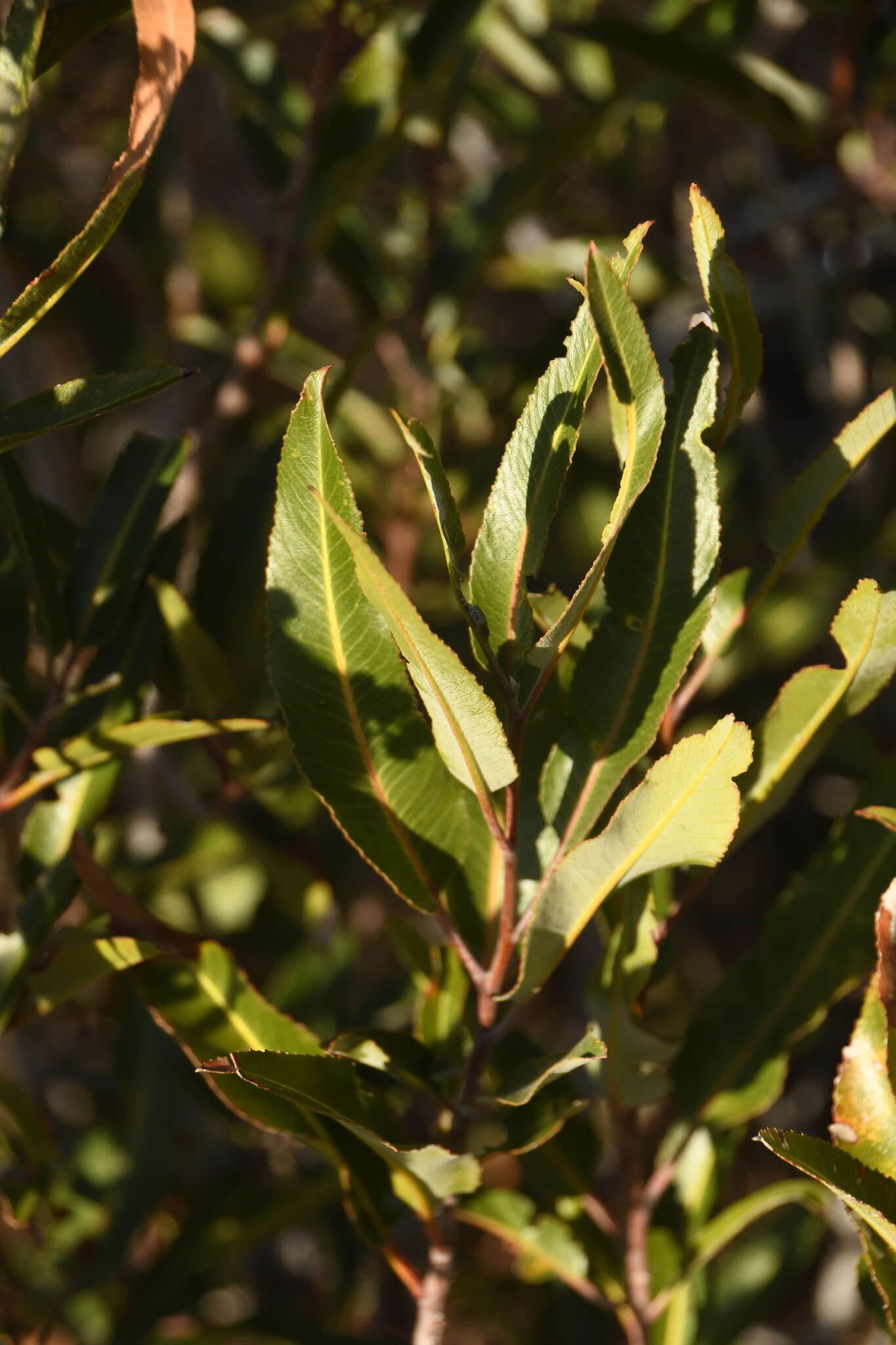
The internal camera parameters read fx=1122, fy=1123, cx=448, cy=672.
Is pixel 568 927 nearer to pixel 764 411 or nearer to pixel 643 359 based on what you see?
pixel 643 359

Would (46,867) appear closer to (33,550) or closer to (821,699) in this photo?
(33,550)

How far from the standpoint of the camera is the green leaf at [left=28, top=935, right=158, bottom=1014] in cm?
61

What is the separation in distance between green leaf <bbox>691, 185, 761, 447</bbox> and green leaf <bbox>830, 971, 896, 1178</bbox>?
0.96ft

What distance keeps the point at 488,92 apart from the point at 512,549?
1.00 m

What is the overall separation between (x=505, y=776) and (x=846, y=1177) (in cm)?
24

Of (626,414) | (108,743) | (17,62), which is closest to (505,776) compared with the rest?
(626,414)

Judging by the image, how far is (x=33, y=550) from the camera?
0.65 metres

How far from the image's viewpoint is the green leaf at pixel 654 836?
48 cm

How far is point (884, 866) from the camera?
0.67 meters

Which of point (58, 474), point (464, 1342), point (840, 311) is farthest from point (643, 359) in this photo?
point (464, 1342)

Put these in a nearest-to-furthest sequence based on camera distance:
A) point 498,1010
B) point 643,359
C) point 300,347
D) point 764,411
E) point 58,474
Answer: point 643,359 → point 498,1010 → point 58,474 → point 300,347 → point 764,411

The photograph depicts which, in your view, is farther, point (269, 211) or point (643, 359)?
point (269, 211)

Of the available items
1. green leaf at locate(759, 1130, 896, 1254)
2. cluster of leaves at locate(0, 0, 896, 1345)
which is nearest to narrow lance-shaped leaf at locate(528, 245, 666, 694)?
cluster of leaves at locate(0, 0, 896, 1345)

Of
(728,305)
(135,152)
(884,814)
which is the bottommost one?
(884,814)
